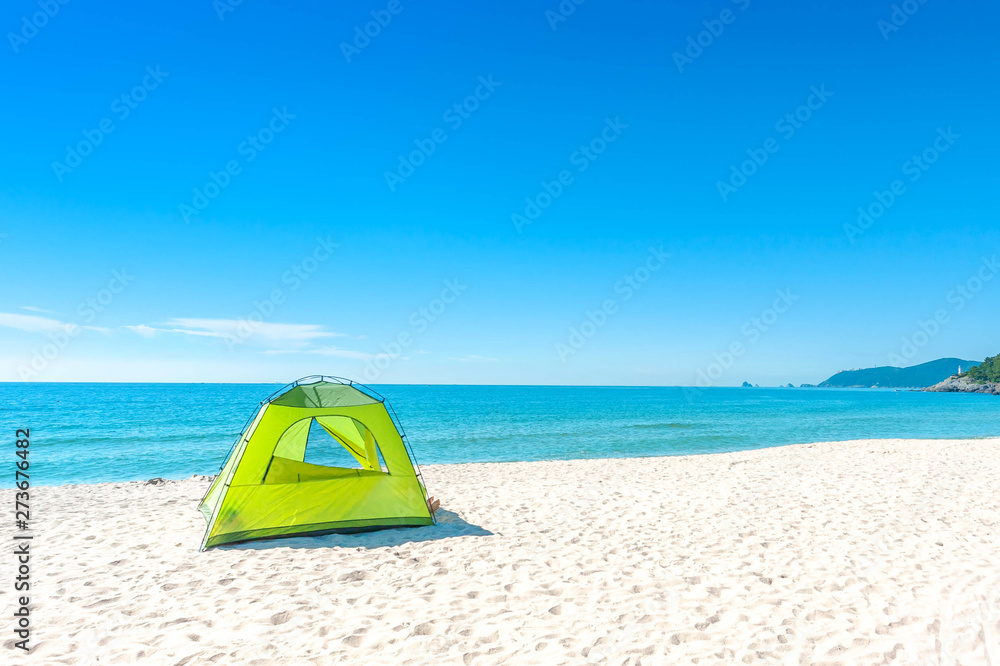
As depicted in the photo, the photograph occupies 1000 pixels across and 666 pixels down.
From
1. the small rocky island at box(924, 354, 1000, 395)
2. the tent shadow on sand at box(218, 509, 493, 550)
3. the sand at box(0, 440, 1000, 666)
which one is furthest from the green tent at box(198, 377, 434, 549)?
the small rocky island at box(924, 354, 1000, 395)

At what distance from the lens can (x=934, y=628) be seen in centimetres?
521

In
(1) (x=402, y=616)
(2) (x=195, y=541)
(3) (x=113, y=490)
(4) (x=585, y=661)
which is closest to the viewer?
(4) (x=585, y=661)

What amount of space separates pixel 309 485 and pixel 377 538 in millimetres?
1387

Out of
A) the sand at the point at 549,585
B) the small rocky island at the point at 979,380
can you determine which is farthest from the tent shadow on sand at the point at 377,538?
the small rocky island at the point at 979,380

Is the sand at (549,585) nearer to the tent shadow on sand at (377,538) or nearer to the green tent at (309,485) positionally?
the tent shadow on sand at (377,538)

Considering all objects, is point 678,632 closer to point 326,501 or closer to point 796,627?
point 796,627

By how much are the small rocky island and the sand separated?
16815 centimetres

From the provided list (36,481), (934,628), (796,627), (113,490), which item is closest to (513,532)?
(796,627)

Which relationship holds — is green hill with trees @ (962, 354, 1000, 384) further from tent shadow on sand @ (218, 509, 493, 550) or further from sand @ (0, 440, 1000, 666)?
tent shadow on sand @ (218, 509, 493, 550)

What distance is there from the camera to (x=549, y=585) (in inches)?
252

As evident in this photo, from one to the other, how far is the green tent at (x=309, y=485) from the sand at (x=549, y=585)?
0.29 m

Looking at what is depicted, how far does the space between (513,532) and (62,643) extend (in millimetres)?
5787

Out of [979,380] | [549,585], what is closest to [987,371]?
[979,380]

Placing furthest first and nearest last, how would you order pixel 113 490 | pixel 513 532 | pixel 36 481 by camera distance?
1. pixel 36 481
2. pixel 113 490
3. pixel 513 532
